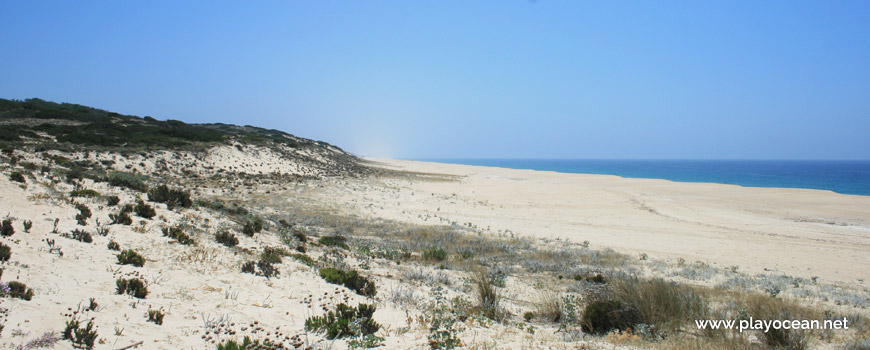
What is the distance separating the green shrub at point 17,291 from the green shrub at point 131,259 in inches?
76.8

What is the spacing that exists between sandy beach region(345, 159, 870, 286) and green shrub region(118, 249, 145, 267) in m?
14.2

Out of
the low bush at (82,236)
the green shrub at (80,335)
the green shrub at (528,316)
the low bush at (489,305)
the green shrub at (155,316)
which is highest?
the low bush at (82,236)

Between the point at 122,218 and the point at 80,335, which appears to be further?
the point at 122,218

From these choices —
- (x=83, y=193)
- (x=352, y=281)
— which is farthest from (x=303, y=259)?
(x=83, y=193)

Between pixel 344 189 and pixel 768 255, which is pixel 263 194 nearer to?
pixel 344 189

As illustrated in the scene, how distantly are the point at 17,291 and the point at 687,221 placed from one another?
30.3 meters

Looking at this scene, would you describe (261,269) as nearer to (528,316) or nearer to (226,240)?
(226,240)

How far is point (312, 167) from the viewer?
40.2m

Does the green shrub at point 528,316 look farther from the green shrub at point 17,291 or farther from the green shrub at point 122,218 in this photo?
the green shrub at point 122,218

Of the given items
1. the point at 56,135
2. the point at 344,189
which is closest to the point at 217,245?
the point at 344,189

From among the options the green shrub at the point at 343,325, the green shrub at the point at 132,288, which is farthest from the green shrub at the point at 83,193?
the green shrub at the point at 343,325

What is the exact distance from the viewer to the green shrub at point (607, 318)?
6355mm

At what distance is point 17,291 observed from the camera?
488 centimetres

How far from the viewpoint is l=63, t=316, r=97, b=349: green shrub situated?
168 inches
